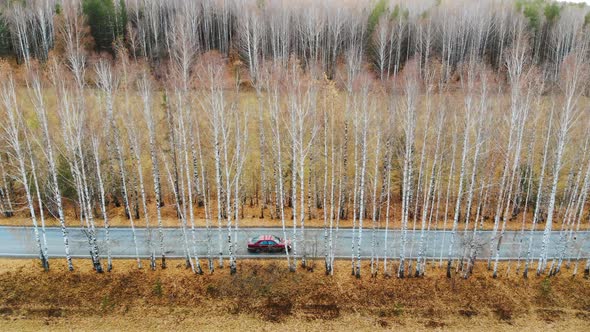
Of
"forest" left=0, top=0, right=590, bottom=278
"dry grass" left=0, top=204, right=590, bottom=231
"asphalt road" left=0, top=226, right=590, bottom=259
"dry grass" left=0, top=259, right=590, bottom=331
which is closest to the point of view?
"dry grass" left=0, top=259, right=590, bottom=331

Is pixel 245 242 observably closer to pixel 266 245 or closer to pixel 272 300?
pixel 266 245

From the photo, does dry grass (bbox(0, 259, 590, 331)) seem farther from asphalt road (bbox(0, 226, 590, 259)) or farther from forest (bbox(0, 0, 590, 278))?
asphalt road (bbox(0, 226, 590, 259))

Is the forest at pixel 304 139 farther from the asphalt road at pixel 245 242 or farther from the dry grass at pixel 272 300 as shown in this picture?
the dry grass at pixel 272 300

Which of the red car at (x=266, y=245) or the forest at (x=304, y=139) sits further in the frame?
the red car at (x=266, y=245)

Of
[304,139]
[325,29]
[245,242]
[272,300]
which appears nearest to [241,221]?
[245,242]

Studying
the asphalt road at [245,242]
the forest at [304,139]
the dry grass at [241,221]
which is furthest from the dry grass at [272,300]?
the dry grass at [241,221]

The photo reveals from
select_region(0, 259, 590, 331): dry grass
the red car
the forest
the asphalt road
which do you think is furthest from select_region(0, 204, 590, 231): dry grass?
select_region(0, 259, 590, 331): dry grass

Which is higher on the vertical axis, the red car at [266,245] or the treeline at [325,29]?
the treeline at [325,29]

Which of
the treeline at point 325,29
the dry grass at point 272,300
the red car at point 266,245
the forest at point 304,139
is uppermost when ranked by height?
the treeline at point 325,29
